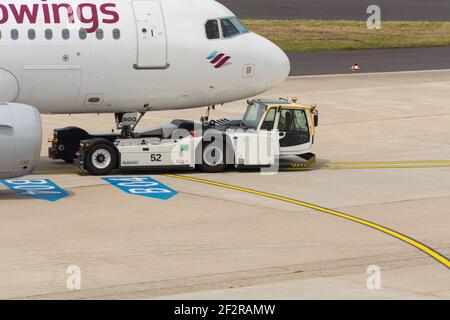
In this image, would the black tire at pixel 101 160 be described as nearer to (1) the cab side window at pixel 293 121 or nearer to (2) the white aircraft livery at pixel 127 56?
(2) the white aircraft livery at pixel 127 56

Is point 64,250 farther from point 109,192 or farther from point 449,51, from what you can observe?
point 449,51

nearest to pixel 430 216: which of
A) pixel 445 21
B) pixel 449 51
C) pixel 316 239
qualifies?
pixel 316 239

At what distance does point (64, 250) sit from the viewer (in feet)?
86.8

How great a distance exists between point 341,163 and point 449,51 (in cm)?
3639

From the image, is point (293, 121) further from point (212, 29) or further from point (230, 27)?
point (212, 29)

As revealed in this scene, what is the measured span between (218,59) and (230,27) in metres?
1.28

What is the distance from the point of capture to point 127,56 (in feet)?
118

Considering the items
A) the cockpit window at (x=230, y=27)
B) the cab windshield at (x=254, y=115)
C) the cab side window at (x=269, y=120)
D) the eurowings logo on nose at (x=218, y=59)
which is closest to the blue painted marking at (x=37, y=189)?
the eurowings logo on nose at (x=218, y=59)

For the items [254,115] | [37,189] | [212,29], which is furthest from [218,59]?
[37,189]

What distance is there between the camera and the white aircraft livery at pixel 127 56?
116ft

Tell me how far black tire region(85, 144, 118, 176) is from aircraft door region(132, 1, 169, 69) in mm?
2707

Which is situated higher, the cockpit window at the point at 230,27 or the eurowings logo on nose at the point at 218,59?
the cockpit window at the point at 230,27

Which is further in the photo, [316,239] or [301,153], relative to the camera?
[301,153]

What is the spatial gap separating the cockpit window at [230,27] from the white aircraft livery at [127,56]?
32mm
